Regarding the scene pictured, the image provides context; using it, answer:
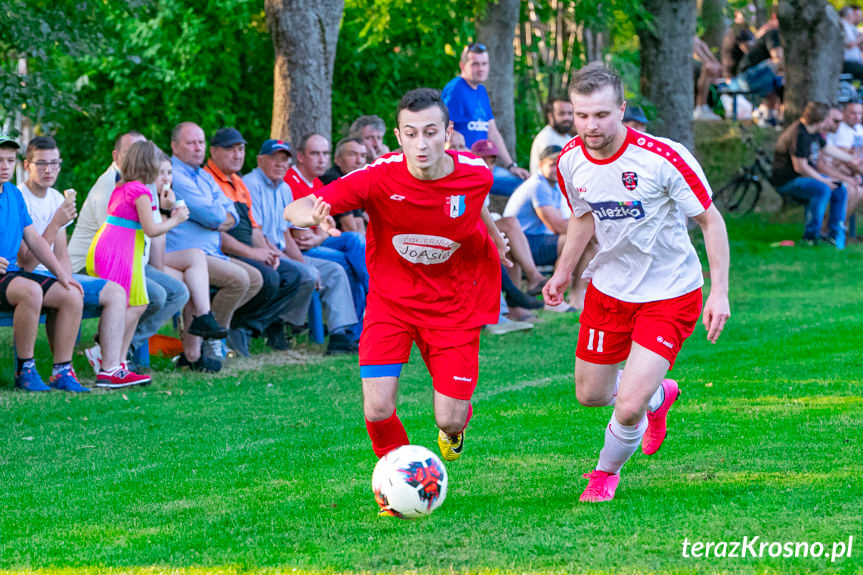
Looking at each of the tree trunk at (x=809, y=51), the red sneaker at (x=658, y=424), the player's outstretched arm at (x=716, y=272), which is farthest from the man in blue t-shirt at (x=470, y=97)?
the tree trunk at (x=809, y=51)

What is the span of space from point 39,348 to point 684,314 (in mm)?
7871

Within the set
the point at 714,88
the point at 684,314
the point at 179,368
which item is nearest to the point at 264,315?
the point at 179,368

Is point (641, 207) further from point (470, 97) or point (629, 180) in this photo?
point (470, 97)

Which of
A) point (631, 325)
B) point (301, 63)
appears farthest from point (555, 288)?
point (301, 63)

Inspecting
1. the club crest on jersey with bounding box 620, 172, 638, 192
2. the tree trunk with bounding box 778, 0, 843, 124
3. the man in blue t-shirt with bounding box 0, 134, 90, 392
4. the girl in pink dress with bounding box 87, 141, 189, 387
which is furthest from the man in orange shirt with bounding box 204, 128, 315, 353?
the tree trunk with bounding box 778, 0, 843, 124

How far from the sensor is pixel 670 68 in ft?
64.5

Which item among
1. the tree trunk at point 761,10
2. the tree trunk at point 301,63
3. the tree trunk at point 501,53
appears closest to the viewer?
the tree trunk at point 301,63

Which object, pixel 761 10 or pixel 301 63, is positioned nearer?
pixel 301 63

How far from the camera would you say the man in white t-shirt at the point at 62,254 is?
932 centimetres

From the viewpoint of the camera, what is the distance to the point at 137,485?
623 centimetres

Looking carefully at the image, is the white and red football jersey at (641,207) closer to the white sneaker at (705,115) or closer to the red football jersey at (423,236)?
the red football jersey at (423,236)

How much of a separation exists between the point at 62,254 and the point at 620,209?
558 centimetres

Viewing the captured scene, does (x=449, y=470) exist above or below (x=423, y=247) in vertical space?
below

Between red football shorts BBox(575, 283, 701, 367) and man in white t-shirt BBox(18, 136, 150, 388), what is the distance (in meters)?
4.73
